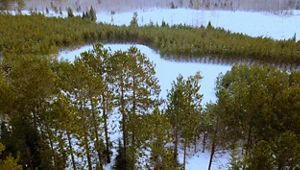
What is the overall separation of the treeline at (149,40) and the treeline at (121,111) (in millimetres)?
8986

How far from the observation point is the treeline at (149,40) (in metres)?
26.7

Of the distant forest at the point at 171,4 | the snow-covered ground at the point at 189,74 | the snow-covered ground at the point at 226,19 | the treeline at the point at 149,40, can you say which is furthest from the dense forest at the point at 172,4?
the snow-covered ground at the point at 189,74

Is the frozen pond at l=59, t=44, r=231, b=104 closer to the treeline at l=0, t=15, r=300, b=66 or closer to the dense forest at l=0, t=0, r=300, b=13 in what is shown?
the treeline at l=0, t=15, r=300, b=66

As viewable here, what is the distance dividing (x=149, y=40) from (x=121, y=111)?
14.7m

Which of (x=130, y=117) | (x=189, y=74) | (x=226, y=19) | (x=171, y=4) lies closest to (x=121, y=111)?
(x=130, y=117)

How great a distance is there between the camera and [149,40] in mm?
30969

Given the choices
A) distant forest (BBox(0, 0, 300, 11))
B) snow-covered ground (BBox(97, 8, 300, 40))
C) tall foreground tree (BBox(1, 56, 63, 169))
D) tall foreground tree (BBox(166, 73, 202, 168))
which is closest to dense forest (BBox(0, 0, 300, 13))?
distant forest (BBox(0, 0, 300, 11))

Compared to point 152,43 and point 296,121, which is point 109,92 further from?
point 152,43

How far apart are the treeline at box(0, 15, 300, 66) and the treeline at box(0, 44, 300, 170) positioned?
8986 millimetres

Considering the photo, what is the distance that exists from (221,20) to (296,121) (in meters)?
29.7

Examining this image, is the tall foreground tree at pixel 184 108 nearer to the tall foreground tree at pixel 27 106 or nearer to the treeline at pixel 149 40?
the tall foreground tree at pixel 27 106

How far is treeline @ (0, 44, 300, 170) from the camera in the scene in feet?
47.2

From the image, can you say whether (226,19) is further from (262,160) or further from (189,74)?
(262,160)

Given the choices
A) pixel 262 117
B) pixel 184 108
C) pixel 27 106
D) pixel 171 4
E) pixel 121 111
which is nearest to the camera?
pixel 262 117
